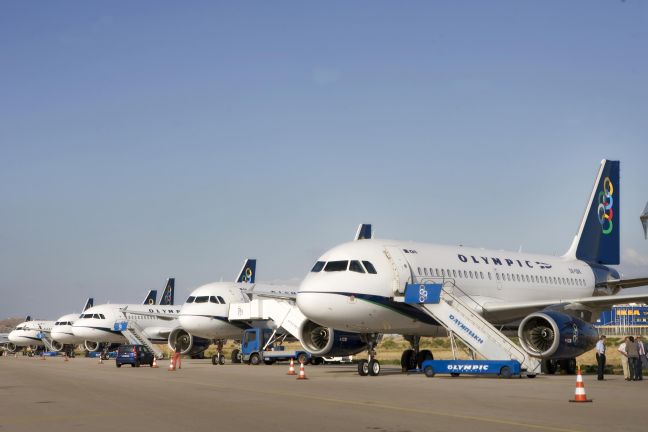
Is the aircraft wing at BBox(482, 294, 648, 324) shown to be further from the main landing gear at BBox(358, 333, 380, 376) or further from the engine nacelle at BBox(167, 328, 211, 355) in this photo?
the engine nacelle at BBox(167, 328, 211, 355)

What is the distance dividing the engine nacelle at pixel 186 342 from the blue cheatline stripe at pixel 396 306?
26059mm

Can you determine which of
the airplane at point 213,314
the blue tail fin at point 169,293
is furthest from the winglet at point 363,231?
the blue tail fin at point 169,293

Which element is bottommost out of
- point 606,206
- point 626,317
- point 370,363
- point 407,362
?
point 370,363

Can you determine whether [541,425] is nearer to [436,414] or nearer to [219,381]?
[436,414]

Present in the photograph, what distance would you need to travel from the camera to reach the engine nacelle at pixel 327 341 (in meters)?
33.6

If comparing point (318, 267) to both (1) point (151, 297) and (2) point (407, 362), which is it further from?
(1) point (151, 297)

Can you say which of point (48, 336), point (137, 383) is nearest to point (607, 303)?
point (137, 383)

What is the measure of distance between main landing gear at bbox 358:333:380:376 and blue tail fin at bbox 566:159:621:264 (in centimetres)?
1551

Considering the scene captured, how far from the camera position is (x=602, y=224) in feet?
144

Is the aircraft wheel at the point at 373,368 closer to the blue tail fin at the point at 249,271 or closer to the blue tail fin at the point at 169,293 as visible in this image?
the blue tail fin at the point at 249,271

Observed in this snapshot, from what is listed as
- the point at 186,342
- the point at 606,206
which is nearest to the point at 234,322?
the point at 186,342

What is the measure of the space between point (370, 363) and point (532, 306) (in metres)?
6.28

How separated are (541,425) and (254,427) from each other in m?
4.61

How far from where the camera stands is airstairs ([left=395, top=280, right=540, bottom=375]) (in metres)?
27.7
